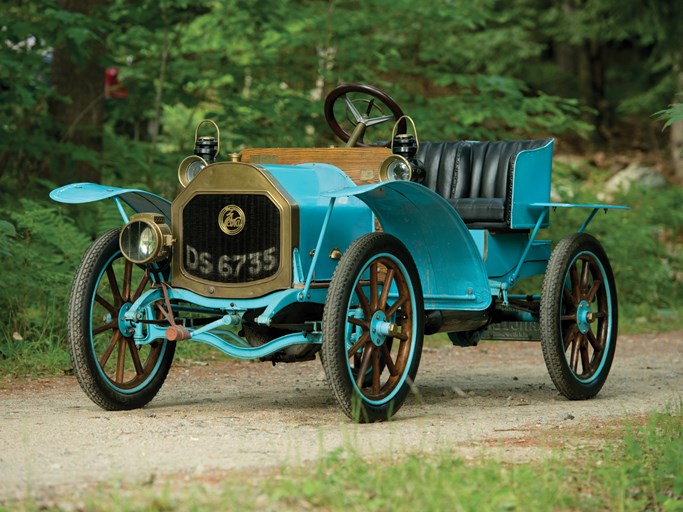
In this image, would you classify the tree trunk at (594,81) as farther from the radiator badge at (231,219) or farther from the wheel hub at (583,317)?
Answer: the radiator badge at (231,219)

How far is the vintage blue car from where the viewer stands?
6.07 metres

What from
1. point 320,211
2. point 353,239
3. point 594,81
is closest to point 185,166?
point 320,211

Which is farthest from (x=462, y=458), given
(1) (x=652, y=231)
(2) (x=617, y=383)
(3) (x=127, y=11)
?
(1) (x=652, y=231)

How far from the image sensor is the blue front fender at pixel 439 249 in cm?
659

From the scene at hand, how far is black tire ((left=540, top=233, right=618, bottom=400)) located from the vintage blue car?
0.01 meters

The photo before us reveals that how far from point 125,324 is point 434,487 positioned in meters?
2.78

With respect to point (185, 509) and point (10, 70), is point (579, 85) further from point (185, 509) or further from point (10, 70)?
point (185, 509)

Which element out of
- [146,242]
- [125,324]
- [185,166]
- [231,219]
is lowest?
[125,324]

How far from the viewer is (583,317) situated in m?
7.35

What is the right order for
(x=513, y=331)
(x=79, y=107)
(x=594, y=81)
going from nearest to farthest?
(x=513, y=331)
(x=79, y=107)
(x=594, y=81)

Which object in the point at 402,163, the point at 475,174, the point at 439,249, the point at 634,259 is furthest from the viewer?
the point at 634,259

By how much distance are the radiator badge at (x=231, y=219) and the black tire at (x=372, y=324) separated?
0.69 m

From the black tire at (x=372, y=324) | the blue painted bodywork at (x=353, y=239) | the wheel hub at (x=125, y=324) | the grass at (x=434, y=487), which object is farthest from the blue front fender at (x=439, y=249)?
the grass at (x=434, y=487)

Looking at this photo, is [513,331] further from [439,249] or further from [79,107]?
[79,107]
